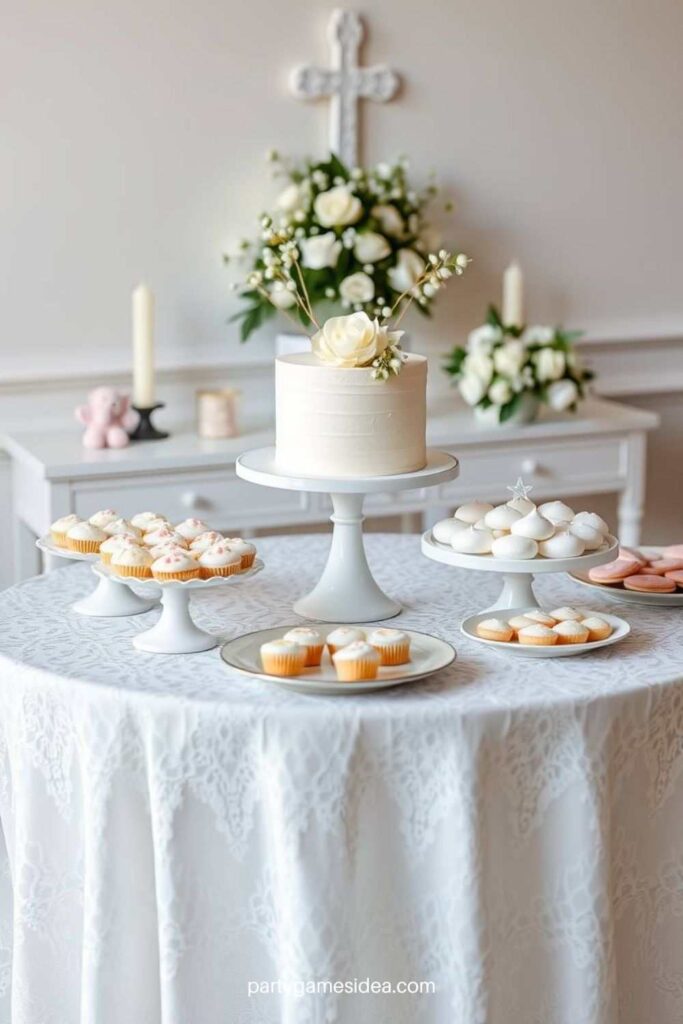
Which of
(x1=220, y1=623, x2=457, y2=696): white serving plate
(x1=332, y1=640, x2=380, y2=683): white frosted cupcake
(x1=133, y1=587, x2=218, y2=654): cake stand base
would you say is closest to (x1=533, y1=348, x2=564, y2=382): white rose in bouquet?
(x1=220, y1=623, x2=457, y2=696): white serving plate

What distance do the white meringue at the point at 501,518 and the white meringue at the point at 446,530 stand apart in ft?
0.15

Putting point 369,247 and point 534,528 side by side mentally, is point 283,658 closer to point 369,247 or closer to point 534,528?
point 534,528

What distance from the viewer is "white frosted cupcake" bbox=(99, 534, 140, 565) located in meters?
2.19

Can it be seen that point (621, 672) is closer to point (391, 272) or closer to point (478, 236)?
point (391, 272)

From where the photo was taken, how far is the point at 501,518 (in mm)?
2242

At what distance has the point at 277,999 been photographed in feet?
6.45

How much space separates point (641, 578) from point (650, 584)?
0.03 meters

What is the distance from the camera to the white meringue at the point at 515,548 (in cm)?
216

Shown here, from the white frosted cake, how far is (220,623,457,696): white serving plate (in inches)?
10.0

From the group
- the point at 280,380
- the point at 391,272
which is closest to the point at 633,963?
the point at 280,380

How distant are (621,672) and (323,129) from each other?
2360 millimetres

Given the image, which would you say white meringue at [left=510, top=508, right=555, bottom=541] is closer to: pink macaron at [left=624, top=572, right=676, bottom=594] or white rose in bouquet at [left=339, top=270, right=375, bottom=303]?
pink macaron at [left=624, top=572, right=676, bottom=594]

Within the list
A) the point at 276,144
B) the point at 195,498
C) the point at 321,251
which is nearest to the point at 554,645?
the point at 195,498

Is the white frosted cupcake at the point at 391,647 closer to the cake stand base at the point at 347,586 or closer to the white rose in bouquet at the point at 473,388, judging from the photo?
the cake stand base at the point at 347,586
